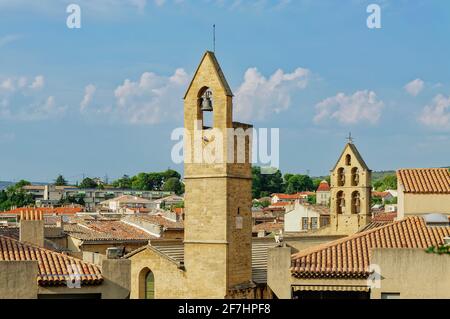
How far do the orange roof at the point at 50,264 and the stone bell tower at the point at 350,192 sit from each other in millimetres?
23039

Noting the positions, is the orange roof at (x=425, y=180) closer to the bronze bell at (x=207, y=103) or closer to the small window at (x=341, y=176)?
the bronze bell at (x=207, y=103)

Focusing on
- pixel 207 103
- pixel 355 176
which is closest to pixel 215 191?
pixel 207 103

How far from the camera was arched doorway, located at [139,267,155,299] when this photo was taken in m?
29.9

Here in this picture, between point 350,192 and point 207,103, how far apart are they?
1726 cm

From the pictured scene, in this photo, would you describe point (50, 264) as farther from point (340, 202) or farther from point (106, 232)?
point (106, 232)

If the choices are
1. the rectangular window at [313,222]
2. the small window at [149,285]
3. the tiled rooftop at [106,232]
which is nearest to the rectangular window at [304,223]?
the rectangular window at [313,222]

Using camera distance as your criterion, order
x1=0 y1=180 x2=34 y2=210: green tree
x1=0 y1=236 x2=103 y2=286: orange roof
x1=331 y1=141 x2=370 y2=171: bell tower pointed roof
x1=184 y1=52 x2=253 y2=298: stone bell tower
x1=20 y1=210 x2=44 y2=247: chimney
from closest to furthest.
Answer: x1=0 y1=236 x2=103 y2=286: orange roof, x1=20 y1=210 x2=44 y2=247: chimney, x1=184 y1=52 x2=253 y2=298: stone bell tower, x1=331 y1=141 x2=370 y2=171: bell tower pointed roof, x1=0 y1=180 x2=34 y2=210: green tree

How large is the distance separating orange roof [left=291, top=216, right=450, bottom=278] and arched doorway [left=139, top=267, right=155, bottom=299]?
22.0 feet

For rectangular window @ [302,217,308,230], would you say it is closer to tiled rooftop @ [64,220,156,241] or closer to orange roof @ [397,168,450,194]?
tiled rooftop @ [64,220,156,241]

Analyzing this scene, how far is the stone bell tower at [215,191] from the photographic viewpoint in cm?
2847

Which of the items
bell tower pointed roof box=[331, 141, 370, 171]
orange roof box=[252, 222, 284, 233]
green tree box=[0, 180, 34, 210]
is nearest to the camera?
bell tower pointed roof box=[331, 141, 370, 171]

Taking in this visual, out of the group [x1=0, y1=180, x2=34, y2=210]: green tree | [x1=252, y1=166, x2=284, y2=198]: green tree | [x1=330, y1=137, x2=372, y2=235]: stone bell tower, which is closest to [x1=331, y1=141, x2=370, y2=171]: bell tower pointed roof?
[x1=330, y1=137, x2=372, y2=235]: stone bell tower

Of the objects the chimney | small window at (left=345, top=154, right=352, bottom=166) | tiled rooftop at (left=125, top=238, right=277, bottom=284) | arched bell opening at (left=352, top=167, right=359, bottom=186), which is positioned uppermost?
small window at (left=345, top=154, right=352, bottom=166)
